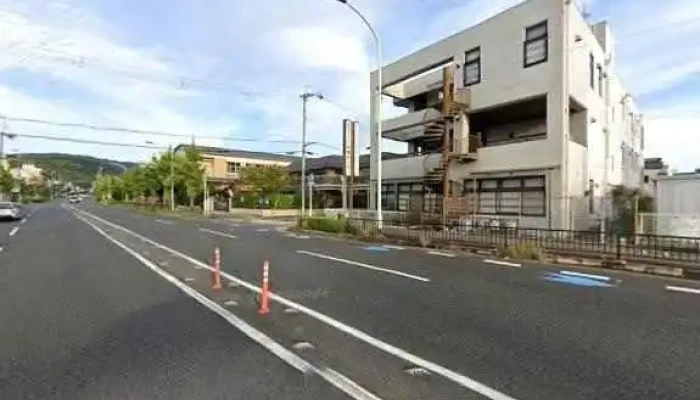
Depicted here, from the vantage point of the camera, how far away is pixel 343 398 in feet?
14.3

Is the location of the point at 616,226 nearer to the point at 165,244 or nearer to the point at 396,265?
the point at 396,265

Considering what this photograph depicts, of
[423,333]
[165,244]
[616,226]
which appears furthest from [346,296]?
[616,226]

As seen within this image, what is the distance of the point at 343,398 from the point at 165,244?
16.7 m

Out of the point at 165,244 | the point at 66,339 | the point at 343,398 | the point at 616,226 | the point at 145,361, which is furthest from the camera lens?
the point at 616,226

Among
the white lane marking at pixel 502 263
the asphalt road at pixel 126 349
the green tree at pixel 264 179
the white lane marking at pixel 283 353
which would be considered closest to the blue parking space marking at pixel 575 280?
the white lane marking at pixel 502 263

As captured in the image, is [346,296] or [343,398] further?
[346,296]

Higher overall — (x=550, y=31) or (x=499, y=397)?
(x=550, y=31)

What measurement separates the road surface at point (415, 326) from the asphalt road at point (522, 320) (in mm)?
27

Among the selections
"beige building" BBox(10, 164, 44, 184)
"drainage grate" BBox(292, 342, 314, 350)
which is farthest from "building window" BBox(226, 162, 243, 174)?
"drainage grate" BBox(292, 342, 314, 350)

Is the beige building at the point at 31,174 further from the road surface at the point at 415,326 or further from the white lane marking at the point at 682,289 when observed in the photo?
the white lane marking at the point at 682,289

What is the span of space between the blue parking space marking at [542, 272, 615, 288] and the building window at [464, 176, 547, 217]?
11.6 meters

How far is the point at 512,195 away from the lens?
2495cm

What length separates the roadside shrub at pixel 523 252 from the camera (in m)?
15.4

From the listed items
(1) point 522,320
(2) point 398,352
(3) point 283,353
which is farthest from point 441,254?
(3) point 283,353
